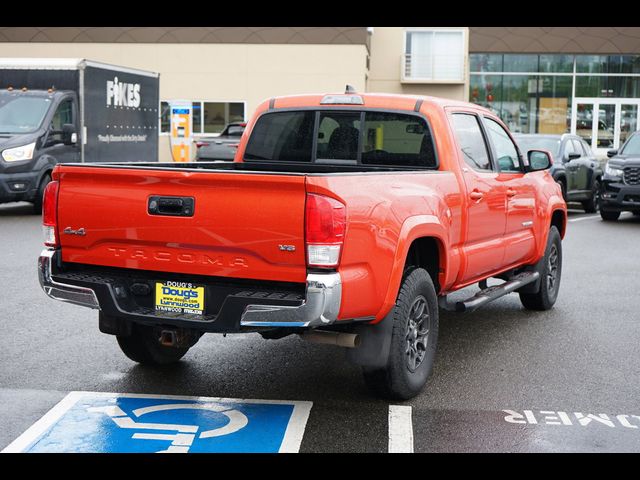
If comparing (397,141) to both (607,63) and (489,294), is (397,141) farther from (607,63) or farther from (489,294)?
(607,63)

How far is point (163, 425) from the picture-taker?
521 cm

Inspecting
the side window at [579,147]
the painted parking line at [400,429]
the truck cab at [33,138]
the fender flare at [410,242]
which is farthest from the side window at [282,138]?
the side window at [579,147]

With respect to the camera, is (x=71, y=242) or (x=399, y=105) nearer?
(x=71, y=242)

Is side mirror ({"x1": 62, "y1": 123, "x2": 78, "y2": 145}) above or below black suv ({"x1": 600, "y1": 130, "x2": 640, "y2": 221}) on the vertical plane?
above

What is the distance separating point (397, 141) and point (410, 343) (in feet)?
5.47

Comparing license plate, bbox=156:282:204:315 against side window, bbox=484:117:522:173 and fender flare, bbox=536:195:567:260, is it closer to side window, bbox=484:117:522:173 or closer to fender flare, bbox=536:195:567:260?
side window, bbox=484:117:522:173

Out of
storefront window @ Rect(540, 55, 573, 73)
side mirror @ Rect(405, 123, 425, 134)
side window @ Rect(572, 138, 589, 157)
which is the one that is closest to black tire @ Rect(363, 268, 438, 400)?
side mirror @ Rect(405, 123, 425, 134)

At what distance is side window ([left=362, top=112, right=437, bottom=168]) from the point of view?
6727 millimetres

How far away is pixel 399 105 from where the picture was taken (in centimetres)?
682

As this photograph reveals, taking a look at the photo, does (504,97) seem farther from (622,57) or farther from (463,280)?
(463,280)

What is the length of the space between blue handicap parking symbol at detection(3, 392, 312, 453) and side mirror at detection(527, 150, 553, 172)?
11.6 ft

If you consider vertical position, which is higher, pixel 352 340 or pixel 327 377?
pixel 352 340
